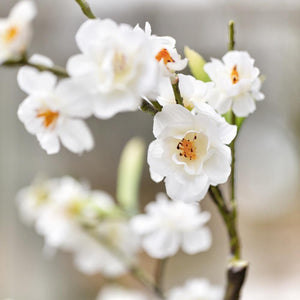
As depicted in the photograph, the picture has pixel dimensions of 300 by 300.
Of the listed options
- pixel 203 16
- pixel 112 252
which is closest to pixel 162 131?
pixel 112 252

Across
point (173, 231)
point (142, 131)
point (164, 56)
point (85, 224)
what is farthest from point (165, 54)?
point (142, 131)

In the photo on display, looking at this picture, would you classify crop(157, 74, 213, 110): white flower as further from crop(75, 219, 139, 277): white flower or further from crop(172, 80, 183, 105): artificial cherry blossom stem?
crop(75, 219, 139, 277): white flower

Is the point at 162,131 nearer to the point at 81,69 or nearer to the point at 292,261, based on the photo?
the point at 81,69

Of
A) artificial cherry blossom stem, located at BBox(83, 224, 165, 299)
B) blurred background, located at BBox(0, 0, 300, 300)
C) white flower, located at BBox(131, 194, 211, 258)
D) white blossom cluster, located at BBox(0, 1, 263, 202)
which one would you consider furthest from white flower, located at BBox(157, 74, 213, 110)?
blurred background, located at BBox(0, 0, 300, 300)

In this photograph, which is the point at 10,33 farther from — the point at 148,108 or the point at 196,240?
the point at 196,240

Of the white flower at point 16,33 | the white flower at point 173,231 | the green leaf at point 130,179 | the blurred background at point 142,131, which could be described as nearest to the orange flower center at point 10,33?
the white flower at point 16,33
